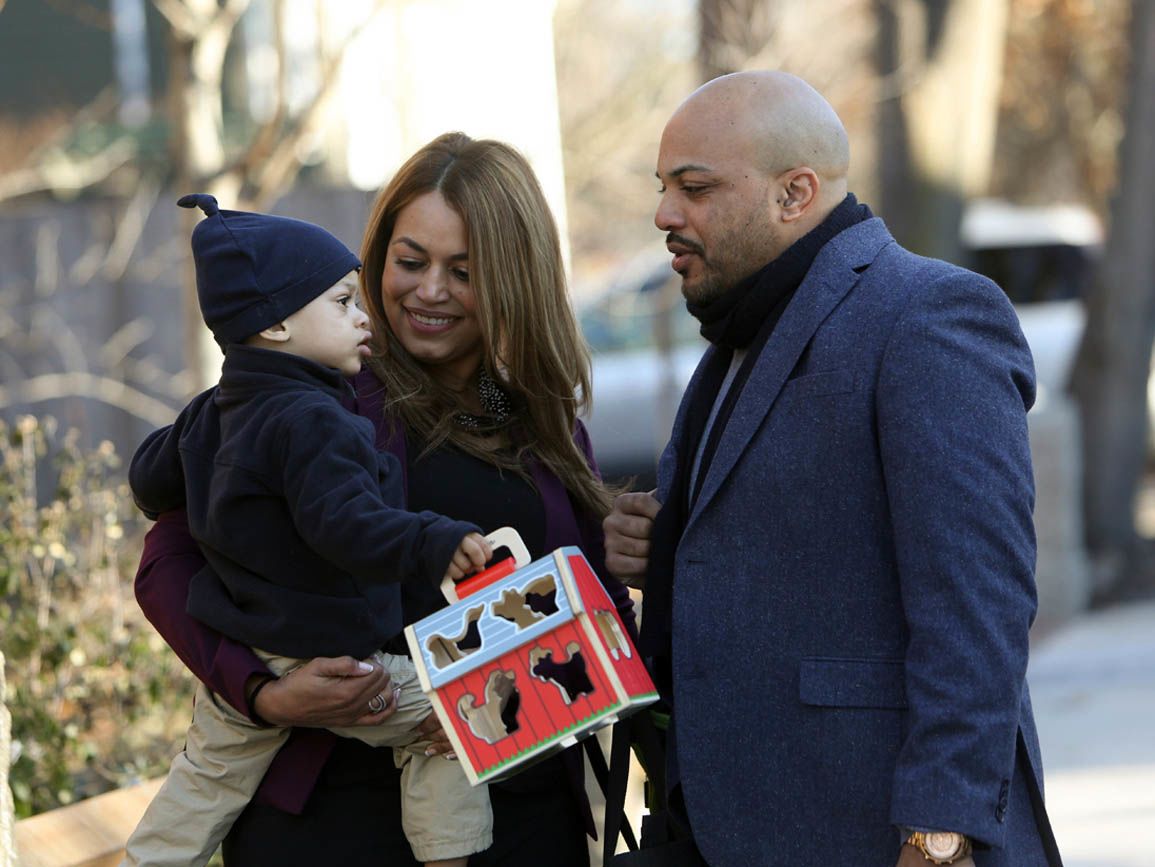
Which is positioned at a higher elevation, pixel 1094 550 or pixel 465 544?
pixel 465 544

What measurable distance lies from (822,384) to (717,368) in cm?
46

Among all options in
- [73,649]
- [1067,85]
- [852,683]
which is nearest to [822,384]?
[852,683]

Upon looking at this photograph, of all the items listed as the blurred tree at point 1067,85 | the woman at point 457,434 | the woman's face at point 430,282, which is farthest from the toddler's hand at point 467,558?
the blurred tree at point 1067,85

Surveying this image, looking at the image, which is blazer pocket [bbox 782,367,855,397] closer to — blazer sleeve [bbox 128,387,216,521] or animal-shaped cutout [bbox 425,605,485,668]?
animal-shaped cutout [bbox 425,605,485,668]

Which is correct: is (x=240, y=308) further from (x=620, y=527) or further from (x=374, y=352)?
(x=620, y=527)

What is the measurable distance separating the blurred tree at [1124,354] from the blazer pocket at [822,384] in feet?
28.7

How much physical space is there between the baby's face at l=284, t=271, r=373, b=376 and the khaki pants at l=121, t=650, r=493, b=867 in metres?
0.55

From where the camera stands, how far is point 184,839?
2777 mm

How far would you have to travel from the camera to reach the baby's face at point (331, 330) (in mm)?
2660

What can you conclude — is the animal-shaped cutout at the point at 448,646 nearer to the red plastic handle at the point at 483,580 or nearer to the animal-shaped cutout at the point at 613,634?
the red plastic handle at the point at 483,580

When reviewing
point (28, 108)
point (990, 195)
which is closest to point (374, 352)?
point (28, 108)

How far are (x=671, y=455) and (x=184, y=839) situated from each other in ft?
3.85

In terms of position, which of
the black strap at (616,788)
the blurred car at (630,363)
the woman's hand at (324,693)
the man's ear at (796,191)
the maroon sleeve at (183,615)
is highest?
the man's ear at (796,191)

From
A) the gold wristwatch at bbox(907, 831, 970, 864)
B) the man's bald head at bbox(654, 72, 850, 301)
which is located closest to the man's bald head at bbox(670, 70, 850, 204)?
the man's bald head at bbox(654, 72, 850, 301)
